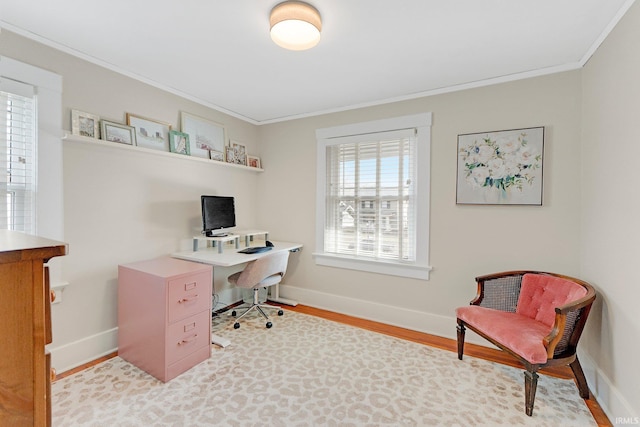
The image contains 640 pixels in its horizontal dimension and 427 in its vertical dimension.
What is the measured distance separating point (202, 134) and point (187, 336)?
208 cm

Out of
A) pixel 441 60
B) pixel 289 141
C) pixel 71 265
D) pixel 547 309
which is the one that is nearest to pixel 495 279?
pixel 547 309

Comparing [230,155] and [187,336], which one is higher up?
[230,155]

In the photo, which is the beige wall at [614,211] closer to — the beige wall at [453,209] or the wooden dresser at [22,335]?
the beige wall at [453,209]

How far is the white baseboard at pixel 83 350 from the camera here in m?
2.17

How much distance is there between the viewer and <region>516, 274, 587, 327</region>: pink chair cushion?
210 centimetres

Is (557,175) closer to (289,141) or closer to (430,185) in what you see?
(430,185)

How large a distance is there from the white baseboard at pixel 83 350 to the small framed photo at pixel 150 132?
167cm

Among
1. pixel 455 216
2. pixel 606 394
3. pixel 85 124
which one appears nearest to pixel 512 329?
pixel 606 394

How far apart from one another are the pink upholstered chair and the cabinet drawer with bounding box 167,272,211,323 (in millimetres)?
2080

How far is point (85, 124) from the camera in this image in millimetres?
2279

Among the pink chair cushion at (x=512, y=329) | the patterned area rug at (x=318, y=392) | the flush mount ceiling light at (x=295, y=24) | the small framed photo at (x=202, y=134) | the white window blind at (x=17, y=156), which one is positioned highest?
the flush mount ceiling light at (x=295, y=24)

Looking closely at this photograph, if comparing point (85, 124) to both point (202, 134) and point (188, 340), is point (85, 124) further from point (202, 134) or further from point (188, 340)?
point (188, 340)

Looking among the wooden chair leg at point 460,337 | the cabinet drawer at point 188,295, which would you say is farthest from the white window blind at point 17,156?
the wooden chair leg at point 460,337

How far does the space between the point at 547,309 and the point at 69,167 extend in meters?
3.74
